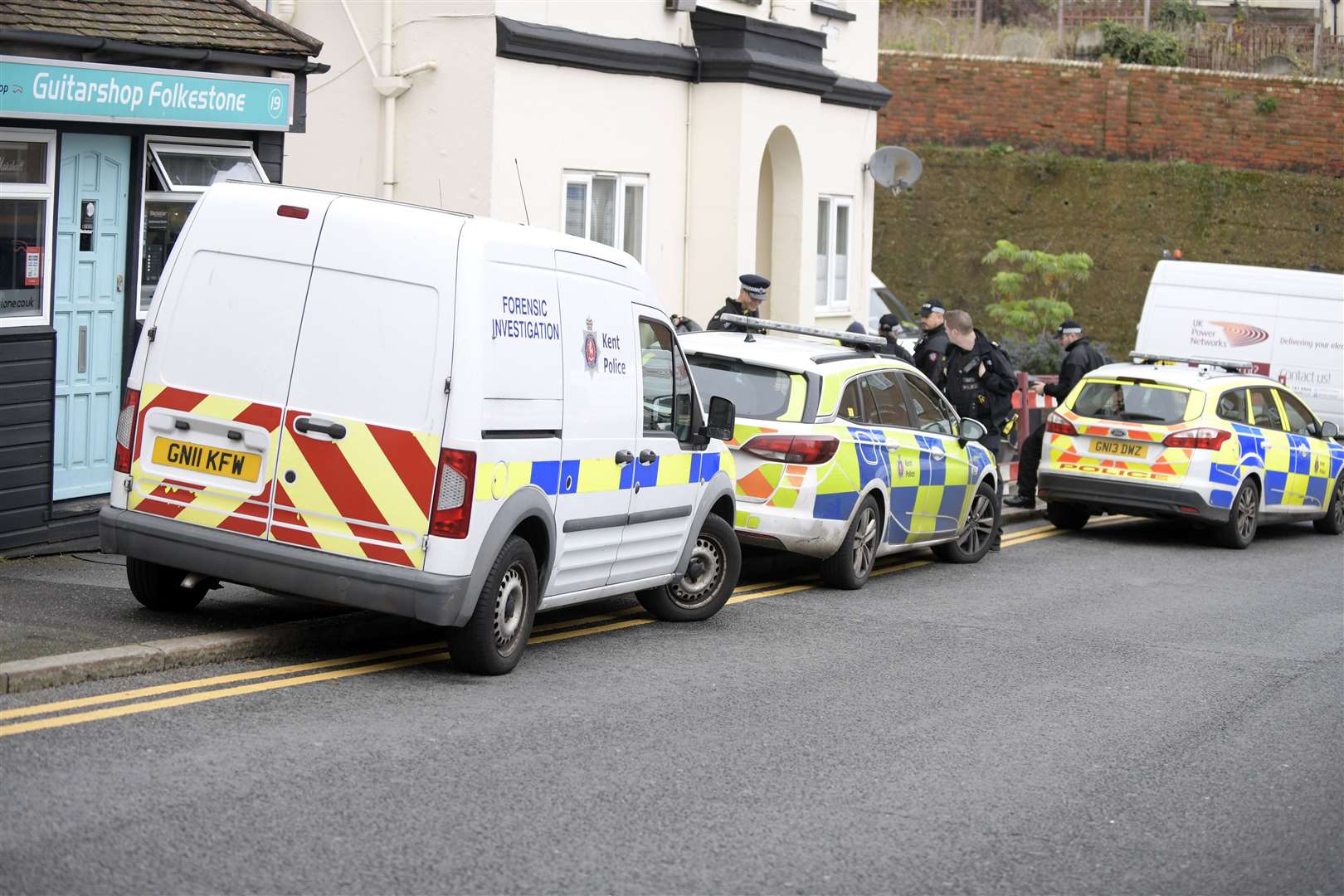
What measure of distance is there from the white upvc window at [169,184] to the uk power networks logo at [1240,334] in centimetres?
1264

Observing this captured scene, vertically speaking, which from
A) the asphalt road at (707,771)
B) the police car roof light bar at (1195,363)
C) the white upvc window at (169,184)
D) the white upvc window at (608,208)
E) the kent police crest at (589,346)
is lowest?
the asphalt road at (707,771)

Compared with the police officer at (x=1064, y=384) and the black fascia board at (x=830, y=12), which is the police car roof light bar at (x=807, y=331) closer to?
the police officer at (x=1064, y=384)

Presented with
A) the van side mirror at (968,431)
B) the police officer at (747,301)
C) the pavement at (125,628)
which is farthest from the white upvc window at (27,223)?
the van side mirror at (968,431)

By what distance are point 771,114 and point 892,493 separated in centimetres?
820

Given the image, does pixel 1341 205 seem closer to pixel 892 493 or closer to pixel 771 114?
pixel 771 114

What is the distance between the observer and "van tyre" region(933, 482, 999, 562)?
1462 cm

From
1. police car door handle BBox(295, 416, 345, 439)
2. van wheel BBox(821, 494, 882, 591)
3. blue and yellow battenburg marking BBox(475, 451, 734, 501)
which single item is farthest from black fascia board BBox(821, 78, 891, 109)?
police car door handle BBox(295, 416, 345, 439)

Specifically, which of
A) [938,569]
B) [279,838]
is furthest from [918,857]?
[938,569]

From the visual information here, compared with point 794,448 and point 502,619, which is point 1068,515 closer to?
point 794,448

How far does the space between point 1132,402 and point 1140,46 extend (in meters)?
18.4

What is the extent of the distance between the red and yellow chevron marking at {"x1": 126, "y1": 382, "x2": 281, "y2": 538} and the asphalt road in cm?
73

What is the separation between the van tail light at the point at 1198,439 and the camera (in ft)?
54.2

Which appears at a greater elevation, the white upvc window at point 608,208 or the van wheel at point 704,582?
the white upvc window at point 608,208

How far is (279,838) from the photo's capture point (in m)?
5.91
